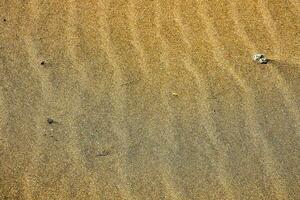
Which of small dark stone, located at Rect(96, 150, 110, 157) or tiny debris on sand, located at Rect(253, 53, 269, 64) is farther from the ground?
tiny debris on sand, located at Rect(253, 53, 269, 64)

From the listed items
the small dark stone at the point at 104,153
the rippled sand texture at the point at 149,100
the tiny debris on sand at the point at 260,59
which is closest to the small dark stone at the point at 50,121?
→ the rippled sand texture at the point at 149,100

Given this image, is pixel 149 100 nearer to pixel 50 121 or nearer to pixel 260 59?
pixel 50 121

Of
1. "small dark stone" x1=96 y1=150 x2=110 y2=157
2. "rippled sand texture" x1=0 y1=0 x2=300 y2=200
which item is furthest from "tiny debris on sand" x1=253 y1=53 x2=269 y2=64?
"small dark stone" x1=96 y1=150 x2=110 y2=157

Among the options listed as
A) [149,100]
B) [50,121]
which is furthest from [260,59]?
[50,121]

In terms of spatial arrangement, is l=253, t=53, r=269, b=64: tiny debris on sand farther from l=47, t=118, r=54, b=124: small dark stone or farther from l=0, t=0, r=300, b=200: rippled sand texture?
l=47, t=118, r=54, b=124: small dark stone

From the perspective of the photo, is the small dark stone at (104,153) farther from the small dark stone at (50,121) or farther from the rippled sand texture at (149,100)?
the small dark stone at (50,121)

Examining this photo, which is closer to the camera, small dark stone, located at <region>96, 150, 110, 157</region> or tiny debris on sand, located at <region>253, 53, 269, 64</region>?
small dark stone, located at <region>96, 150, 110, 157</region>

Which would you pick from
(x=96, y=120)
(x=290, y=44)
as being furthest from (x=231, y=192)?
(x=290, y=44)

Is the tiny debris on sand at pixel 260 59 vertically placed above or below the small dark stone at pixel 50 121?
above
